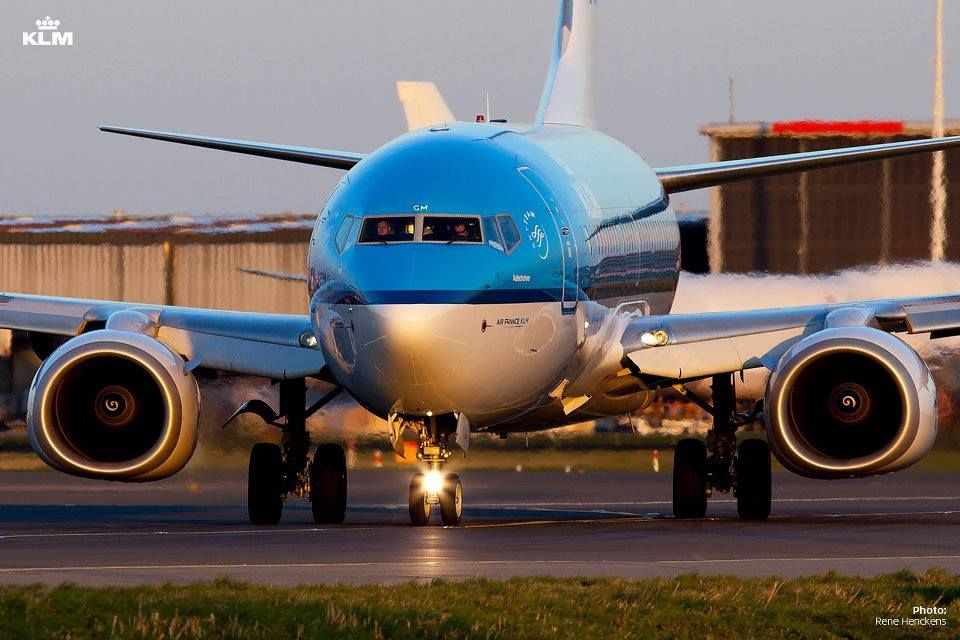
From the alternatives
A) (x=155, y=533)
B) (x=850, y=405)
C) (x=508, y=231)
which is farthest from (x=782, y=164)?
(x=155, y=533)

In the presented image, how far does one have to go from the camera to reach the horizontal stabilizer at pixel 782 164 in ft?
80.8

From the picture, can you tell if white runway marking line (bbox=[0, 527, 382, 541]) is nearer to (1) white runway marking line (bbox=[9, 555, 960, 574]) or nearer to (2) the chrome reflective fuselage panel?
(2) the chrome reflective fuselage panel

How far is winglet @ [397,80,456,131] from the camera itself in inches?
1133

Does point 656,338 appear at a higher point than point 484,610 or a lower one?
higher

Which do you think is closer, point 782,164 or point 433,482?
point 433,482

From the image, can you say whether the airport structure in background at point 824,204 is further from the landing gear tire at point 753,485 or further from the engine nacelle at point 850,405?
the engine nacelle at point 850,405

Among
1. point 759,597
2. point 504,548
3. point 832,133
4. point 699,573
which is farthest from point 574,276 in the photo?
point 832,133

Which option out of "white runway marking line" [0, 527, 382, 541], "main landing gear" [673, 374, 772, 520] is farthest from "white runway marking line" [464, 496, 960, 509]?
"white runway marking line" [0, 527, 382, 541]

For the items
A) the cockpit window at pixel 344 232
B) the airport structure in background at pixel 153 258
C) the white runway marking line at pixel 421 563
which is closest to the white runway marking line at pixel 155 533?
the cockpit window at pixel 344 232

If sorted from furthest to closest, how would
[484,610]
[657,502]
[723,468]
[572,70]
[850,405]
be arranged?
[572,70] → [657,502] → [723,468] → [850,405] → [484,610]

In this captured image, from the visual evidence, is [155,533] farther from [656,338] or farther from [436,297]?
[656,338]

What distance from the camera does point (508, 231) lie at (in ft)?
65.4

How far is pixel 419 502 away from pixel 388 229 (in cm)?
330

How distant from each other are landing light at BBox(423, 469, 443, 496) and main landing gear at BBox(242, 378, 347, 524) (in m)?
2.19
